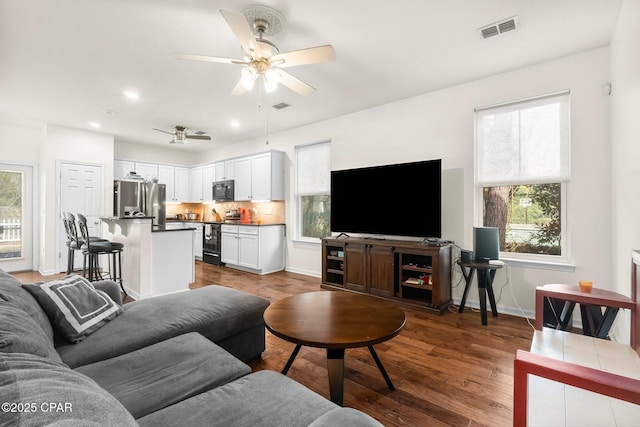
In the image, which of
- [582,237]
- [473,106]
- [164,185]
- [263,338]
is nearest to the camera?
[263,338]

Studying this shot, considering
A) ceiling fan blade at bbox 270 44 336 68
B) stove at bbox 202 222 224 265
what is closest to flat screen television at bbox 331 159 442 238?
ceiling fan blade at bbox 270 44 336 68

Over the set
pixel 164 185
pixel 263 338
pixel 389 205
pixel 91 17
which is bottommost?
pixel 263 338

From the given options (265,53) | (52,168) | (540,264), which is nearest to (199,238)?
(52,168)

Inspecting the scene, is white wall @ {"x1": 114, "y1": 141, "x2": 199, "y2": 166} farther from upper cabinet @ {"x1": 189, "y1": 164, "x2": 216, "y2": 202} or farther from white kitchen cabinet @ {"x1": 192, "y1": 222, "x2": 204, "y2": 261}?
white kitchen cabinet @ {"x1": 192, "y1": 222, "x2": 204, "y2": 261}

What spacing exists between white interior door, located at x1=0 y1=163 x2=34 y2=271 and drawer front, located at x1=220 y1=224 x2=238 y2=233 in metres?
3.66

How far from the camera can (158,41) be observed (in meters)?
2.80

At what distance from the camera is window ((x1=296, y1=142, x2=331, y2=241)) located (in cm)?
537

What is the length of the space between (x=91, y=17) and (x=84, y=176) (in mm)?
4497

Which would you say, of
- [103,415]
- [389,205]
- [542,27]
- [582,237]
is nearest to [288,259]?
[389,205]

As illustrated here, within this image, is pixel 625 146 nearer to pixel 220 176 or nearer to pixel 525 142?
pixel 525 142

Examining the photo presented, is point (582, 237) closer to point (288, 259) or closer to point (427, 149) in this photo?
point (427, 149)

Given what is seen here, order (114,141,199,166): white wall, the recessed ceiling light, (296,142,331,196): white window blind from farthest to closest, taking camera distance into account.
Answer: (114,141,199,166): white wall, (296,142,331,196): white window blind, the recessed ceiling light

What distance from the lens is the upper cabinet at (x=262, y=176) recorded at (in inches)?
229

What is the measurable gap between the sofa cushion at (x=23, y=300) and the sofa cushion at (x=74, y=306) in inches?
1.8
